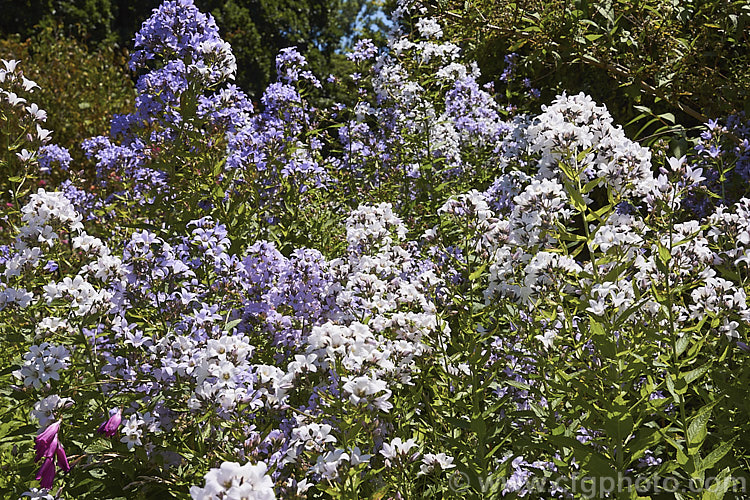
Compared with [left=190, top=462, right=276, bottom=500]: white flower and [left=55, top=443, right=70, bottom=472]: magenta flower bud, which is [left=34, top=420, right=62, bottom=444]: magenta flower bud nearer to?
[left=55, top=443, right=70, bottom=472]: magenta flower bud

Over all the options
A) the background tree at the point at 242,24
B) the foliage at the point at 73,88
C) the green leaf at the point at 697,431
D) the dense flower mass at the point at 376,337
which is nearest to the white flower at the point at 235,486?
the dense flower mass at the point at 376,337


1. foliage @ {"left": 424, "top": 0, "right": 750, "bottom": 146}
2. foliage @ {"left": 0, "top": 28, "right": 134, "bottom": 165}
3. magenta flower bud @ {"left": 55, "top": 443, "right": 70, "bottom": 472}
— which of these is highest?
foliage @ {"left": 0, "top": 28, "right": 134, "bottom": 165}

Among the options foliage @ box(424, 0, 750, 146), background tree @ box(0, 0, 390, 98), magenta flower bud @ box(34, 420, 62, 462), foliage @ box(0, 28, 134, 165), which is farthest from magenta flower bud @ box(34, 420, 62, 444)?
background tree @ box(0, 0, 390, 98)

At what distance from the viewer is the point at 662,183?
7.29 feet

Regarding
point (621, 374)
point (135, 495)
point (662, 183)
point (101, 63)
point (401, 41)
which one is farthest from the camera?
point (101, 63)

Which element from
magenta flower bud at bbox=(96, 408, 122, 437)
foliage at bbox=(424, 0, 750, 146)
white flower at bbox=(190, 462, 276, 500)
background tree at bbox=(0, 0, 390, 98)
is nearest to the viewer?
white flower at bbox=(190, 462, 276, 500)

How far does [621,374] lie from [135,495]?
74.9 inches

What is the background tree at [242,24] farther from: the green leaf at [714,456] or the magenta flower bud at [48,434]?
the green leaf at [714,456]

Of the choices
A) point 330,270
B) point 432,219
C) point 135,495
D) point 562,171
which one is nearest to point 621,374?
point 562,171

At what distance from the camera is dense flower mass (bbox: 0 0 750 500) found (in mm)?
2004

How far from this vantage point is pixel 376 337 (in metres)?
2.37

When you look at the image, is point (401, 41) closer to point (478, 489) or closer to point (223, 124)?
point (223, 124)

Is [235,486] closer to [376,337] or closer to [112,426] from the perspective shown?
[376,337]

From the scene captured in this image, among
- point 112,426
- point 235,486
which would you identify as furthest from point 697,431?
point 112,426
